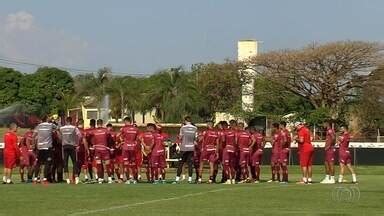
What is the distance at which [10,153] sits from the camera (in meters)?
27.4

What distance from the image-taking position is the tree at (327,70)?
8088 cm

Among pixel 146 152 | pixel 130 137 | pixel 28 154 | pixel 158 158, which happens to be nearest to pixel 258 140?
pixel 158 158

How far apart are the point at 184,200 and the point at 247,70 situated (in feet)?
229

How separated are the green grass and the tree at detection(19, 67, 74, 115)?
4122 inches

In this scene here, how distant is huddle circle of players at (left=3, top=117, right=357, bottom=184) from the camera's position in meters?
26.5

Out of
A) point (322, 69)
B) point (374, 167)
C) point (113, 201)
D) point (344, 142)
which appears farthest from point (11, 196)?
point (322, 69)

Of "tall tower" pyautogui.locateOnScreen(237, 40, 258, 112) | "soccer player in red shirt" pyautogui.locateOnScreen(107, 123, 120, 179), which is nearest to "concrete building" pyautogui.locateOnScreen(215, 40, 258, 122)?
"tall tower" pyautogui.locateOnScreen(237, 40, 258, 112)

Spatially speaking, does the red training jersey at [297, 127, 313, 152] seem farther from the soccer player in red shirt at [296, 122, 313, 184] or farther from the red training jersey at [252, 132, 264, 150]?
the red training jersey at [252, 132, 264, 150]

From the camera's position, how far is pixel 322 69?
8181cm

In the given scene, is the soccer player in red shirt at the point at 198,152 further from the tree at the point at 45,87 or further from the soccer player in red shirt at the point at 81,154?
the tree at the point at 45,87

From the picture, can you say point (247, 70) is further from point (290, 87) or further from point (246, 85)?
point (290, 87)

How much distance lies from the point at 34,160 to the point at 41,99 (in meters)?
105

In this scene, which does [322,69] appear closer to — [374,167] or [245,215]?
[374,167]

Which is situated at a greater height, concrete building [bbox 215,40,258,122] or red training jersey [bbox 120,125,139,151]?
concrete building [bbox 215,40,258,122]
